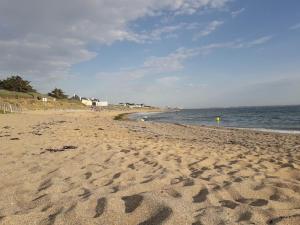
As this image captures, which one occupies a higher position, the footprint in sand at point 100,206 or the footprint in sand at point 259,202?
the footprint in sand at point 100,206

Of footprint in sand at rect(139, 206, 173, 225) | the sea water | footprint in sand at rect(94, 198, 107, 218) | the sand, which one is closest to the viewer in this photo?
footprint in sand at rect(139, 206, 173, 225)

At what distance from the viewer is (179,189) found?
4199 mm

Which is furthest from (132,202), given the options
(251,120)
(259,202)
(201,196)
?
(251,120)

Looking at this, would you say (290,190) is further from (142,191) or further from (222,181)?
(142,191)

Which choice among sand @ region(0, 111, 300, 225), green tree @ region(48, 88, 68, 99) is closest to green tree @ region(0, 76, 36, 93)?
green tree @ region(48, 88, 68, 99)

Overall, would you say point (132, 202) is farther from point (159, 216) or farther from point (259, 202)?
point (259, 202)

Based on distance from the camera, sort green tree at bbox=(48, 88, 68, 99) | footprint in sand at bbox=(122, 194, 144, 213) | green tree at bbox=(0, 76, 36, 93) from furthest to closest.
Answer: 1. green tree at bbox=(48, 88, 68, 99)
2. green tree at bbox=(0, 76, 36, 93)
3. footprint in sand at bbox=(122, 194, 144, 213)

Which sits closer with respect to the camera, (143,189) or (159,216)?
(159,216)

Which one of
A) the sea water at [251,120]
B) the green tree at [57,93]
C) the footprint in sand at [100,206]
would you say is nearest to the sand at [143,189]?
the footprint in sand at [100,206]

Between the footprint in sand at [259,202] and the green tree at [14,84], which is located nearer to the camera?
the footprint in sand at [259,202]

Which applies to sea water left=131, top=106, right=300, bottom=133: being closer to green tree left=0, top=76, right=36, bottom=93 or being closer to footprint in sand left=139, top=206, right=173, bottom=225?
footprint in sand left=139, top=206, right=173, bottom=225

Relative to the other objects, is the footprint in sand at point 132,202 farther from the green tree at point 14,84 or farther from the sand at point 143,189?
the green tree at point 14,84

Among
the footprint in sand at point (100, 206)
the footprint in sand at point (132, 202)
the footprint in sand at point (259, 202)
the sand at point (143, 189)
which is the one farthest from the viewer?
the footprint in sand at point (259, 202)

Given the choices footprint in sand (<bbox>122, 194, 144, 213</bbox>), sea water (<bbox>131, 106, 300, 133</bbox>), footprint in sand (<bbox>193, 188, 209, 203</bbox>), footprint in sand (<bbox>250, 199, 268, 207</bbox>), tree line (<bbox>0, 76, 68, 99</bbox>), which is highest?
tree line (<bbox>0, 76, 68, 99</bbox>)
